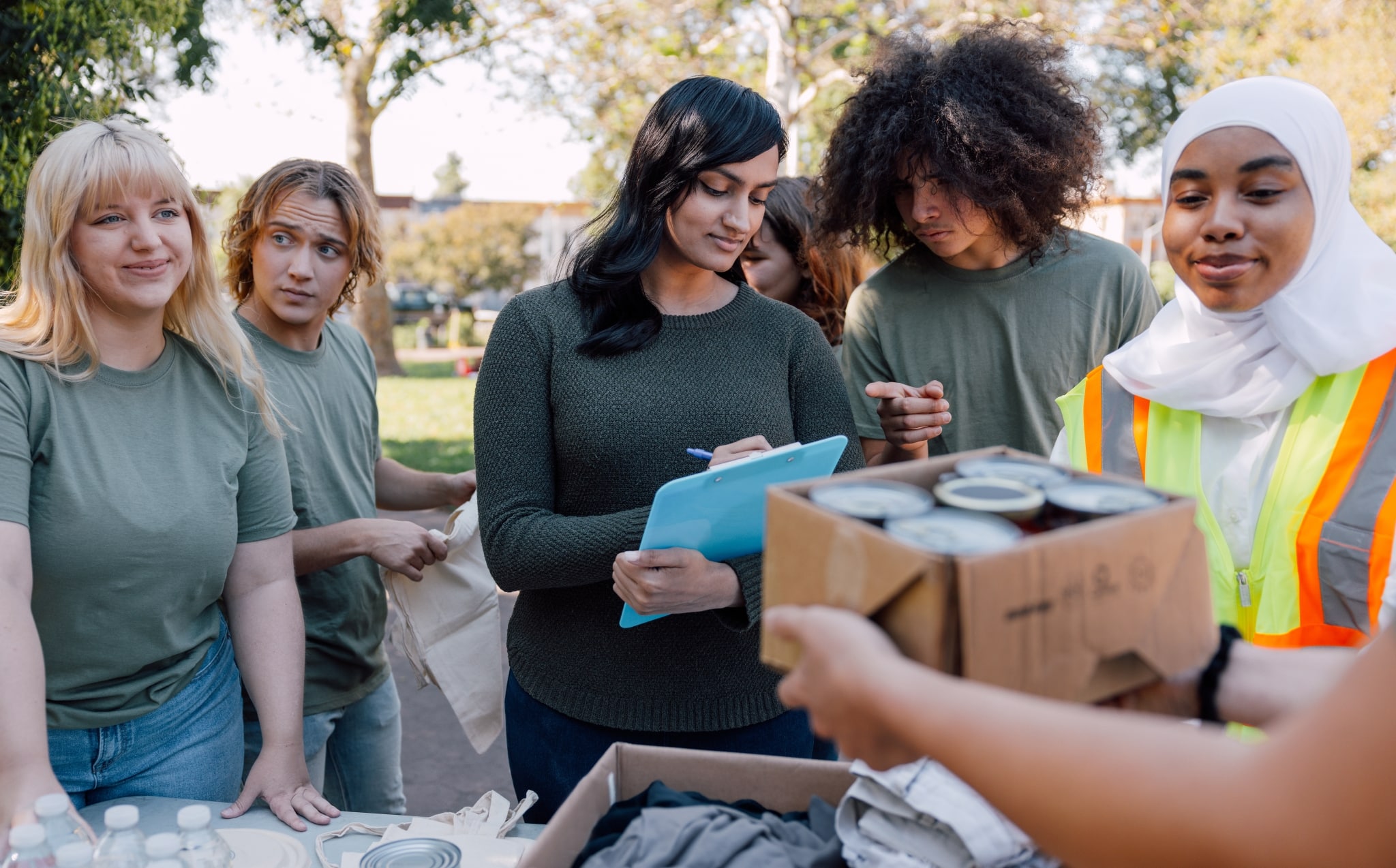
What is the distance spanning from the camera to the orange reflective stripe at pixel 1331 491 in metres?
1.59

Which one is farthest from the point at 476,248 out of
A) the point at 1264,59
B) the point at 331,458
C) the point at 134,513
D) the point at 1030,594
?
the point at 1030,594

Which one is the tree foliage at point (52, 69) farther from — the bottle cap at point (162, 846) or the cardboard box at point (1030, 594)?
the cardboard box at point (1030, 594)

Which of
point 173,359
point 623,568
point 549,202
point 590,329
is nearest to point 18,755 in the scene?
point 173,359

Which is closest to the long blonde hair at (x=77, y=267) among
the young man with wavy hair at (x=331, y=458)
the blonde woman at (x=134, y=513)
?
the blonde woman at (x=134, y=513)

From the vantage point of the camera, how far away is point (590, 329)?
201 centimetres

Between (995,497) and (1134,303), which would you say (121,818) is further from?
(1134,303)

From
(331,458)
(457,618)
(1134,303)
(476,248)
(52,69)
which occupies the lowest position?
(457,618)

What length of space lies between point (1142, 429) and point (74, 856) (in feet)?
5.94

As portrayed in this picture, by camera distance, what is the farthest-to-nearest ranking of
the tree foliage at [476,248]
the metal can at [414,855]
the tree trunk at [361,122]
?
the tree foliage at [476,248] → the tree trunk at [361,122] → the metal can at [414,855]

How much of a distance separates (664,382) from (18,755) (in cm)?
124

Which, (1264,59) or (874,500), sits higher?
(1264,59)

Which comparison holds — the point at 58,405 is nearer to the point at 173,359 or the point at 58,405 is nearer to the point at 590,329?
the point at 173,359

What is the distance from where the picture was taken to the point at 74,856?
1396 mm

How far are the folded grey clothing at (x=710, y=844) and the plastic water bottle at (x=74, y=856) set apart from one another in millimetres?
708
